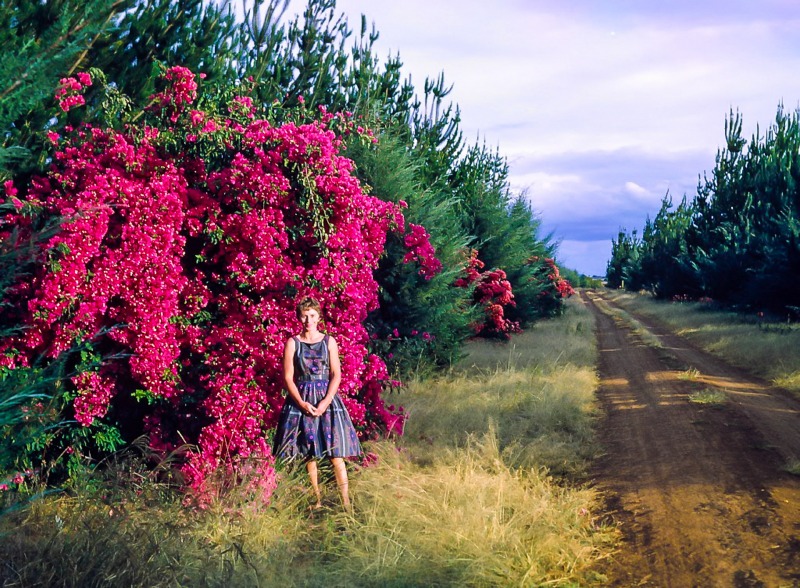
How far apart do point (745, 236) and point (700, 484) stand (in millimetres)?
26503

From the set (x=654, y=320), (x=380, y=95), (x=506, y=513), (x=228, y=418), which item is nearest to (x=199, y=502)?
(x=228, y=418)

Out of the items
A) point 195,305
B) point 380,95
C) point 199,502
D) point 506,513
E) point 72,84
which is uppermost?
point 380,95

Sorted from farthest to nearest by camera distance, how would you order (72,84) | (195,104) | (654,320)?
(654,320) < (195,104) < (72,84)

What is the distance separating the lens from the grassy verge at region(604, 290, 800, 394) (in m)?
14.3

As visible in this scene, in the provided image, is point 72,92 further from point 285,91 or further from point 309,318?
point 285,91

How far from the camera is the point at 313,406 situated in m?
6.40

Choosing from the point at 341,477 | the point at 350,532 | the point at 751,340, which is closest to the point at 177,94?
the point at 341,477

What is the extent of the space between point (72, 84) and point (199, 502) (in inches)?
162

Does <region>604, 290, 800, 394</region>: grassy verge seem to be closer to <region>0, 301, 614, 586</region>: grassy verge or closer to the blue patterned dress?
<region>0, 301, 614, 586</region>: grassy verge

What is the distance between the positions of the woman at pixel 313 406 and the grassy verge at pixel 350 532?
0.35 m

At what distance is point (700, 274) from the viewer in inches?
1328

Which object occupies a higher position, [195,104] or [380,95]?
[380,95]

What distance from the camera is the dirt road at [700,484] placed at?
16.9ft

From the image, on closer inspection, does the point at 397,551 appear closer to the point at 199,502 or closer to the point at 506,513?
the point at 506,513
